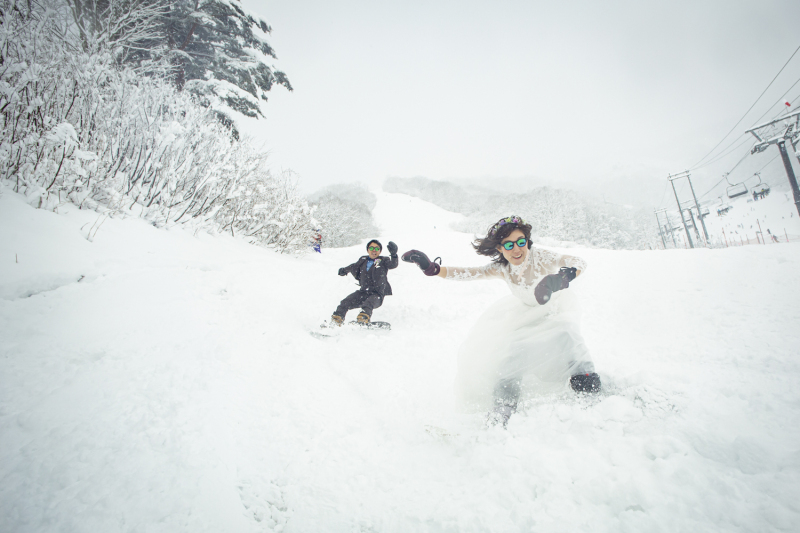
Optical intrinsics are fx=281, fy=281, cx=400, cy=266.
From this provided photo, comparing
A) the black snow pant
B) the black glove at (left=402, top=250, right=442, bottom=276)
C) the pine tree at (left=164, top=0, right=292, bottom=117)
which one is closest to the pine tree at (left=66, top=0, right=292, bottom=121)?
the pine tree at (left=164, top=0, right=292, bottom=117)

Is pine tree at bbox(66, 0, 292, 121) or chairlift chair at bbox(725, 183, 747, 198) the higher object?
pine tree at bbox(66, 0, 292, 121)

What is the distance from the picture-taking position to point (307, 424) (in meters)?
1.94

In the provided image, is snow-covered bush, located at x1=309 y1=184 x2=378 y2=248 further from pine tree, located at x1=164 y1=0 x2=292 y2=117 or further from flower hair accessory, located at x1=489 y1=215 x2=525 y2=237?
flower hair accessory, located at x1=489 y1=215 x2=525 y2=237

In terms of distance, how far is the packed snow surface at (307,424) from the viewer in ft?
3.65

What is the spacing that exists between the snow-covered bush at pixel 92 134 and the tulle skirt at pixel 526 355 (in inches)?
171

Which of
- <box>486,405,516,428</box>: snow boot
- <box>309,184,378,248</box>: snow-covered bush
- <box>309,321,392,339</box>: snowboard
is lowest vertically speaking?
<box>486,405,516,428</box>: snow boot

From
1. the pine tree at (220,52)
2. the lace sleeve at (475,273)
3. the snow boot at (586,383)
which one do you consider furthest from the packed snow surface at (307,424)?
the pine tree at (220,52)

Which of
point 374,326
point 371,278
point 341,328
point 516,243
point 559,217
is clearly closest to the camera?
point 516,243

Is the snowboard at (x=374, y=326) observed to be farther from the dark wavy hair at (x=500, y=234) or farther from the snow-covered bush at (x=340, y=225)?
the snow-covered bush at (x=340, y=225)

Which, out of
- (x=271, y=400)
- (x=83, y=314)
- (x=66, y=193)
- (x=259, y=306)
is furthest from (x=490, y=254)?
(x=66, y=193)

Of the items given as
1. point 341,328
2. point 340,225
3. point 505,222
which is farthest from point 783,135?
point 340,225

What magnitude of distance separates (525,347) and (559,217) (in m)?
33.3

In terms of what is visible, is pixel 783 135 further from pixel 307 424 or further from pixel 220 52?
pixel 220 52

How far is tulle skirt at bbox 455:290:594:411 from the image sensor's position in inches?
79.7
